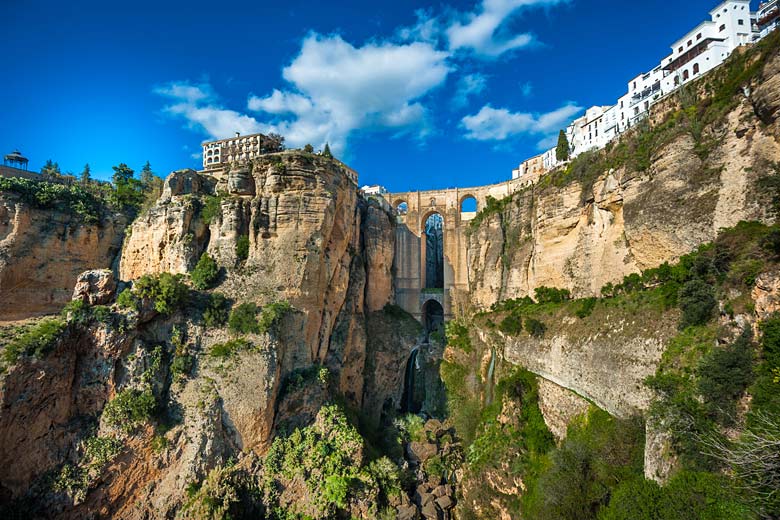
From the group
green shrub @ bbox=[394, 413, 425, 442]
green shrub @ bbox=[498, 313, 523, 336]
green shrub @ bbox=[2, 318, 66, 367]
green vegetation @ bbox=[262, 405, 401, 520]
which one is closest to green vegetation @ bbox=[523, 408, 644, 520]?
green vegetation @ bbox=[262, 405, 401, 520]

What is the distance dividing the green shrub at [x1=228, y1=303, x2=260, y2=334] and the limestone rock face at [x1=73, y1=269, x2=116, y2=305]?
19.0 feet

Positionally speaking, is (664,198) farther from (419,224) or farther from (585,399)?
(419,224)

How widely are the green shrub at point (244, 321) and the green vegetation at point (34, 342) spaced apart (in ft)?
23.5

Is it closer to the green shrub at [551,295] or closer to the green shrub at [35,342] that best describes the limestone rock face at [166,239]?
the green shrub at [35,342]

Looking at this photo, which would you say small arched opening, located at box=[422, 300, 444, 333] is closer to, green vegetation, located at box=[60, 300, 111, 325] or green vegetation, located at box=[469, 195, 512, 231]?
green vegetation, located at box=[469, 195, 512, 231]

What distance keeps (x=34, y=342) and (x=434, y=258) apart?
3515cm

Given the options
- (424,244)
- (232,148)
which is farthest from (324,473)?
(232,148)

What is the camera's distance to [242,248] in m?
24.3

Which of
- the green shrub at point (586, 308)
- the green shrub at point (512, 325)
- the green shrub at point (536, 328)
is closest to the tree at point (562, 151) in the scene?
the green shrub at point (512, 325)

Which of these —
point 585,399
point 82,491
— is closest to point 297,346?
point 82,491

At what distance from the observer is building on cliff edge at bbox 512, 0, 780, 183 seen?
28516 mm

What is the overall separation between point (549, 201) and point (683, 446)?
18713 mm

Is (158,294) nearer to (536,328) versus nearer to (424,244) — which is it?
(536,328)

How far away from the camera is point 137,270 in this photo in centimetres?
2655
